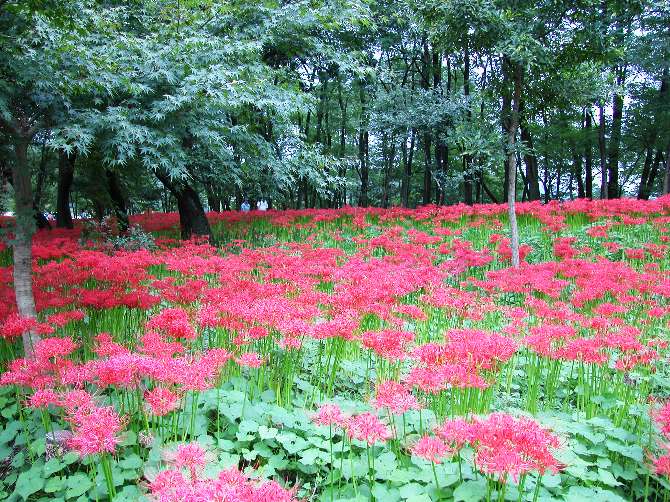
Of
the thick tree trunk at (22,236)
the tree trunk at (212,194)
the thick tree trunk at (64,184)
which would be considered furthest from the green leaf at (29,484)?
the thick tree trunk at (64,184)

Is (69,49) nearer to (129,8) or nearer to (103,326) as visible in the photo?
(103,326)

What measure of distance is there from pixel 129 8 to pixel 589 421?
12725mm

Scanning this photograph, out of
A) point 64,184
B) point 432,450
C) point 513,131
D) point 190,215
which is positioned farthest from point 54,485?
point 64,184

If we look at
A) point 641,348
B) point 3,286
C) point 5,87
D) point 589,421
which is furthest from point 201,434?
point 3,286

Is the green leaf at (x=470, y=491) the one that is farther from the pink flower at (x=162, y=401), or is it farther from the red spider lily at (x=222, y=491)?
the pink flower at (x=162, y=401)

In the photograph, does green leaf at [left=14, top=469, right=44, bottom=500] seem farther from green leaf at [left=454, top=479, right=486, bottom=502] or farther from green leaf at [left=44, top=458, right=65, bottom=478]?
green leaf at [left=454, top=479, right=486, bottom=502]

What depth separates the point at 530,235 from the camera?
10891 mm

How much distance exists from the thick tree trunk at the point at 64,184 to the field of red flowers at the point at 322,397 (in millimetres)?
8103

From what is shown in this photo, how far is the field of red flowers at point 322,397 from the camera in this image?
84.4 inches

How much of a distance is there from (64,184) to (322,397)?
12482 mm

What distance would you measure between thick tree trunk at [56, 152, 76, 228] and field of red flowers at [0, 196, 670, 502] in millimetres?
8103

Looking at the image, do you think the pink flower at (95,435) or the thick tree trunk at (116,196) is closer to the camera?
the pink flower at (95,435)

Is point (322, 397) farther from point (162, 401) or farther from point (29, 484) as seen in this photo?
point (29, 484)

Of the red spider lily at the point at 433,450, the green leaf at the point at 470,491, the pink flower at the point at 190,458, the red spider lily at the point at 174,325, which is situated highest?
the red spider lily at the point at 174,325
